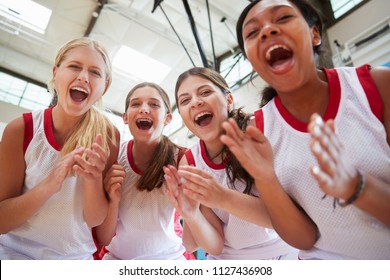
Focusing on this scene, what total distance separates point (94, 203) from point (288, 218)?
542 mm

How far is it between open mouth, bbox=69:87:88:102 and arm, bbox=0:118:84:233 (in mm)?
170

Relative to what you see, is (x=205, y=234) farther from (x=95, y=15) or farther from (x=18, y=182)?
(x=95, y=15)

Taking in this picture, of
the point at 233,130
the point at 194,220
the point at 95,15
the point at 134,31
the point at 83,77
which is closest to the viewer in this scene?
the point at 233,130

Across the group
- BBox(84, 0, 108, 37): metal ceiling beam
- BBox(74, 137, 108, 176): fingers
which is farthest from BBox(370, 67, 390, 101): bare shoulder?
BBox(84, 0, 108, 37): metal ceiling beam

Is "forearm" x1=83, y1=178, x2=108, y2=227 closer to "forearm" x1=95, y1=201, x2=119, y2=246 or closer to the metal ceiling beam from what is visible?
"forearm" x1=95, y1=201, x2=119, y2=246

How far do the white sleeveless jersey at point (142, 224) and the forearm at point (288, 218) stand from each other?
1.54 feet

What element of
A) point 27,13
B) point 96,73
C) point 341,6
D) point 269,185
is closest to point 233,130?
point 269,185

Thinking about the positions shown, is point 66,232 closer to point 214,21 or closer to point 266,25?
point 266,25

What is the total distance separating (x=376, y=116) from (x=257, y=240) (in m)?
0.49

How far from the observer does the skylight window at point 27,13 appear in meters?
3.07

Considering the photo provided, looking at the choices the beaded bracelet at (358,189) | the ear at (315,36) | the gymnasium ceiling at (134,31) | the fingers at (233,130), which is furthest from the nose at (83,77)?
the gymnasium ceiling at (134,31)

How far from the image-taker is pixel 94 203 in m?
0.75

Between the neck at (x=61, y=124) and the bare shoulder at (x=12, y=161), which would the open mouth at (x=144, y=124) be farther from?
the bare shoulder at (x=12, y=161)
